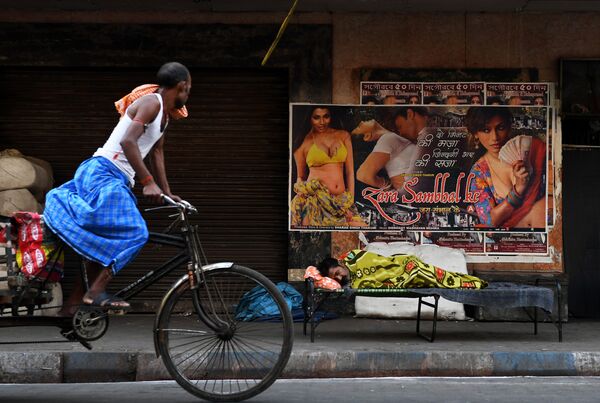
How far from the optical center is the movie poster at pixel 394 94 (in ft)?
34.3

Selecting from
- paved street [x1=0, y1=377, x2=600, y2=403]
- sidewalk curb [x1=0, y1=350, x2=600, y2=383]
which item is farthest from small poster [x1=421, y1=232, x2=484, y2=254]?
paved street [x1=0, y1=377, x2=600, y2=403]

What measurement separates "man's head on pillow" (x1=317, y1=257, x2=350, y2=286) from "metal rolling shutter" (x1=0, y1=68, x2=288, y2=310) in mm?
1445

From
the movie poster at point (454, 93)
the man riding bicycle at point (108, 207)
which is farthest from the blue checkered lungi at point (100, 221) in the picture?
the movie poster at point (454, 93)

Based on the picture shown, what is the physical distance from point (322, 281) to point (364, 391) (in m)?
2.49

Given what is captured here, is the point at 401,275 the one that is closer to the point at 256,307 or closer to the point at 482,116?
the point at 256,307

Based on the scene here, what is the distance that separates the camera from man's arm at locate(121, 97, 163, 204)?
5168 mm

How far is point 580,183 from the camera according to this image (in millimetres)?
10875

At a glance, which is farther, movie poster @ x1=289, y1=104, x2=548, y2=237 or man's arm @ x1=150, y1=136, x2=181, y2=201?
movie poster @ x1=289, y1=104, x2=548, y2=237

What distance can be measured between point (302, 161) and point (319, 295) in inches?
92.7

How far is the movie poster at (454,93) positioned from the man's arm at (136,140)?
571 centimetres

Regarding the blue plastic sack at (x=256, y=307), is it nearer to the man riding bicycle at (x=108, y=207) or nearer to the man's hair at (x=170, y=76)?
the man riding bicycle at (x=108, y=207)

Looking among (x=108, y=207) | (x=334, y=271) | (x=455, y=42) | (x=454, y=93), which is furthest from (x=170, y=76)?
(x=455, y=42)

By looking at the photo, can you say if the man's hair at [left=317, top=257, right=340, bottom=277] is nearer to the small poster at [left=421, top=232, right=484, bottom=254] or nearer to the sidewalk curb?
the small poster at [left=421, top=232, right=484, bottom=254]

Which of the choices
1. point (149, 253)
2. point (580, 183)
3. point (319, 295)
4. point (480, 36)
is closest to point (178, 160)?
point (149, 253)
